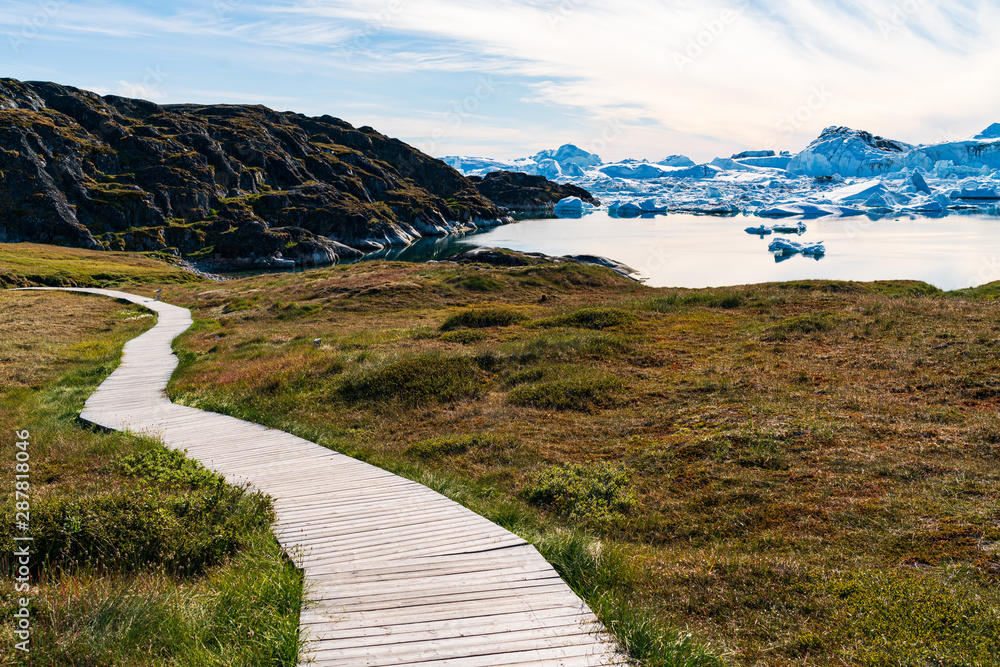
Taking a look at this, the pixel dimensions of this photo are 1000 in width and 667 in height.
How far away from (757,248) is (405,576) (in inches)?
4596

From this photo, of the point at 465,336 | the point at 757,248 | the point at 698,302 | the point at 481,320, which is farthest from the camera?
the point at 757,248

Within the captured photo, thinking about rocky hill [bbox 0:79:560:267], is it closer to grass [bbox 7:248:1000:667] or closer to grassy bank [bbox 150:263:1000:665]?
grass [bbox 7:248:1000:667]

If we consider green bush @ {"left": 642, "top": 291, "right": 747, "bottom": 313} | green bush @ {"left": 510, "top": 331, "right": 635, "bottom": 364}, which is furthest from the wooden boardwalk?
green bush @ {"left": 642, "top": 291, "right": 747, "bottom": 313}

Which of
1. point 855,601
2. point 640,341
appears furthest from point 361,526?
point 640,341

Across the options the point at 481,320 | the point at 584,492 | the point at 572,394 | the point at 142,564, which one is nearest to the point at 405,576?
the point at 142,564

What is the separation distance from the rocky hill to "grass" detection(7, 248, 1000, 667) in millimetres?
107721

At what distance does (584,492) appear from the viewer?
34.6 feet

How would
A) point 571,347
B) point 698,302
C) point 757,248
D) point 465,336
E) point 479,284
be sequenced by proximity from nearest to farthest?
point 571,347 → point 465,336 → point 698,302 → point 479,284 → point 757,248

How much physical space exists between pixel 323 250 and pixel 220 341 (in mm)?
101028

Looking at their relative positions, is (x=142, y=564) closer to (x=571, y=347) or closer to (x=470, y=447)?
(x=470, y=447)

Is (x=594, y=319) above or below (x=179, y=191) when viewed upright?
below

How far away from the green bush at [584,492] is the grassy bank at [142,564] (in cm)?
480

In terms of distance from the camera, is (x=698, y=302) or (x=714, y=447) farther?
(x=698, y=302)

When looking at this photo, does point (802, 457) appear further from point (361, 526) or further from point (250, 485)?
point (250, 485)
